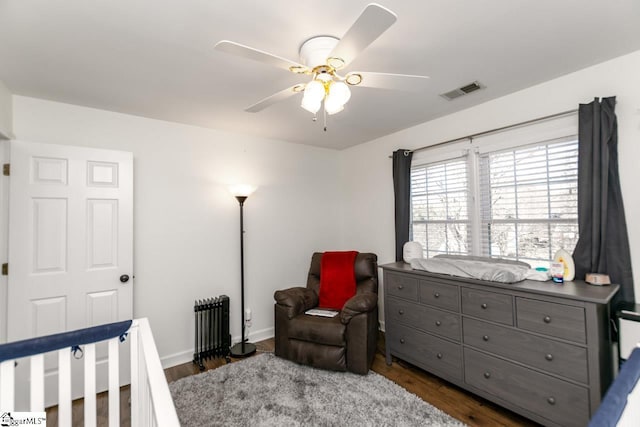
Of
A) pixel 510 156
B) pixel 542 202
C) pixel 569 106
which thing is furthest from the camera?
pixel 510 156

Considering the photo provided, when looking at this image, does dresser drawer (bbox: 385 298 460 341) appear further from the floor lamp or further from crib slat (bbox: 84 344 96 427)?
crib slat (bbox: 84 344 96 427)

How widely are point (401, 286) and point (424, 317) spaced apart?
1.08ft

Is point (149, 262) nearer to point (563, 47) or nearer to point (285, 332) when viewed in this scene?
point (285, 332)

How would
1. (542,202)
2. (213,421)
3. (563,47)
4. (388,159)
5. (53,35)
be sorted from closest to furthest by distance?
(53,35), (563,47), (213,421), (542,202), (388,159)

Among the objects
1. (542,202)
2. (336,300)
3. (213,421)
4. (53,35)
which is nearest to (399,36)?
(542,202)

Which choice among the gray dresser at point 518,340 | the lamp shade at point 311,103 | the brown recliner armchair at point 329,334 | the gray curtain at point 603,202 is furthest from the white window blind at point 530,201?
the lamp shade at point 311,103

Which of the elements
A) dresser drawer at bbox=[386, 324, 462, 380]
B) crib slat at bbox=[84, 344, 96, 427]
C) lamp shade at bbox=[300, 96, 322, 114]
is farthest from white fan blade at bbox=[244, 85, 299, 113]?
dresser drawer at bbox=[386, 324, 462, 380]

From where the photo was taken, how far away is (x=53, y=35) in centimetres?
164

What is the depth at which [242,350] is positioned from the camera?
10.1 ft

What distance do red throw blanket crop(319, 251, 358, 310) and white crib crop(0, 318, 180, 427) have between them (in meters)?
1.95

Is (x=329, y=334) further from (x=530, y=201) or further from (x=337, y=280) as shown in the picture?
(x=530, y=201)

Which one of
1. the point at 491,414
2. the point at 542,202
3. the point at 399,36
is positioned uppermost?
the point at 399,36

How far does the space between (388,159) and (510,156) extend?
4.42 feet

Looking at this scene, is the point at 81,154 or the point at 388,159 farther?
the point at 388,159
